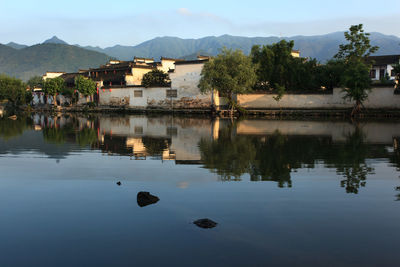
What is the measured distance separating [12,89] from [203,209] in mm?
59188

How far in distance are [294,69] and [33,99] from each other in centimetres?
4843

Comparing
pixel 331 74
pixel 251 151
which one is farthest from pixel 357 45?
pixel 251 151

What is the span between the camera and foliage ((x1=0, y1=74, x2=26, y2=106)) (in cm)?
5681

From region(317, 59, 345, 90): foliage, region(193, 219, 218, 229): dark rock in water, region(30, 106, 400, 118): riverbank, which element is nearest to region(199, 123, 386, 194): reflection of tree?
region(193, 219, 218, 229): dark rock in water

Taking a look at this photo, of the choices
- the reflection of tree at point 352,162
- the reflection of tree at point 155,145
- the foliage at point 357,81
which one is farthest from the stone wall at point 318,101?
the reflection of tree at point 155,145

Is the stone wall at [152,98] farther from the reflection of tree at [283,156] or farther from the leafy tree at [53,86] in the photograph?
the reflection of tree at [283,156]

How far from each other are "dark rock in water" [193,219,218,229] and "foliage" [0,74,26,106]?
59407 millimetres

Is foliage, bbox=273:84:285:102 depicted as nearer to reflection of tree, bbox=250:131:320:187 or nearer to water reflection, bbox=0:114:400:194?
water reflection, bbox=0:114:400:194

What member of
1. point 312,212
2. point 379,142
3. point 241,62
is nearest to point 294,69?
point 241,62

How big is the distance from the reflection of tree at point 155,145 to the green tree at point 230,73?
59.9ft

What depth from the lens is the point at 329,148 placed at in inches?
556

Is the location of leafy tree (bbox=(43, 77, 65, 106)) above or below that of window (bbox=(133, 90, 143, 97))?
above

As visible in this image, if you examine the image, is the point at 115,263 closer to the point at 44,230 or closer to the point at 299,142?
the point at 44,230

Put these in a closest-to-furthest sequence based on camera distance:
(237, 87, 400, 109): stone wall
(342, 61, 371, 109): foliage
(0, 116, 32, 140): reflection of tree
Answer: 1. (0, 116, 32, 140): reflection of tree
2. (342, 61, 371, 109): foliage
3. (237, 87, 400, 109): stone wall
